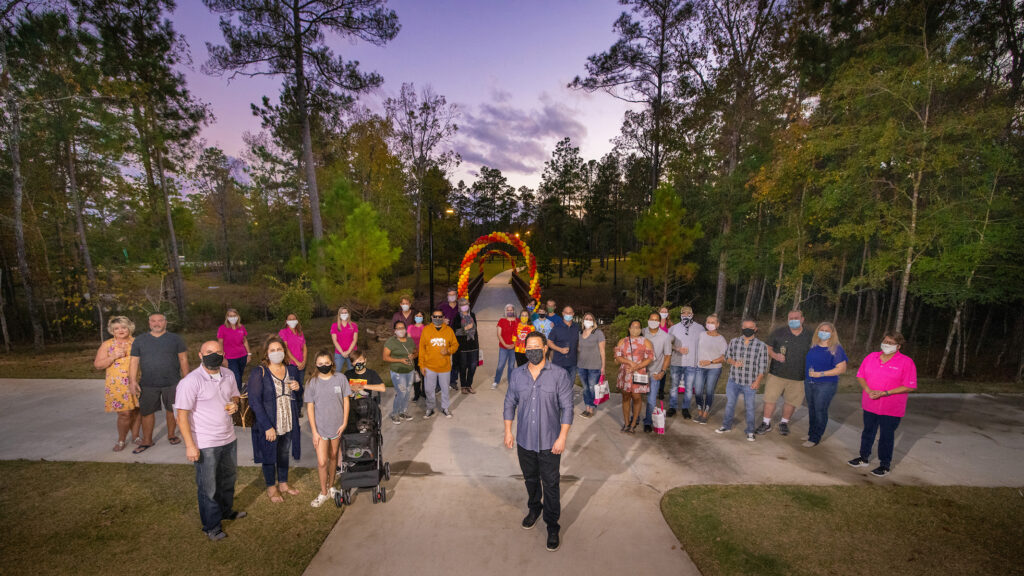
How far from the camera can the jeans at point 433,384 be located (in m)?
6.36

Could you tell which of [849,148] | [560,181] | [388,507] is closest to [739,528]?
[388,507]

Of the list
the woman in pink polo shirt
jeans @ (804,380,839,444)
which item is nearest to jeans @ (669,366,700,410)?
jeans @ (804,380,839,444)

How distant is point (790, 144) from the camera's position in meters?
10.9

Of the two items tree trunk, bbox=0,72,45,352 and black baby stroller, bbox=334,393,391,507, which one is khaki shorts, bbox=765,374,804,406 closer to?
black baby stroller, bbox=334,393,391,507

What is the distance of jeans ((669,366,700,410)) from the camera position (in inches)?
252

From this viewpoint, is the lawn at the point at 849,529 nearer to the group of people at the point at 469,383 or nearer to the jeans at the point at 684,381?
the group of people at the point at 469,383

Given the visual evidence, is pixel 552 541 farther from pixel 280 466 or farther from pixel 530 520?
pixel 280 466

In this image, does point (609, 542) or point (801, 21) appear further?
point (801, 21)

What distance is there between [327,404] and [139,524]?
2157mm

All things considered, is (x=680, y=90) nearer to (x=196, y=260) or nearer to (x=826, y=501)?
(x=826, y=501)

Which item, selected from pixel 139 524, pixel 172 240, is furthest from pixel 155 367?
pixel 172 240

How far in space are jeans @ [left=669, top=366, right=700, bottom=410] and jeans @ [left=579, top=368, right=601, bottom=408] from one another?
1336 millimetres

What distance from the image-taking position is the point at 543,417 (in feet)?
11.4

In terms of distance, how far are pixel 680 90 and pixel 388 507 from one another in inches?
697
